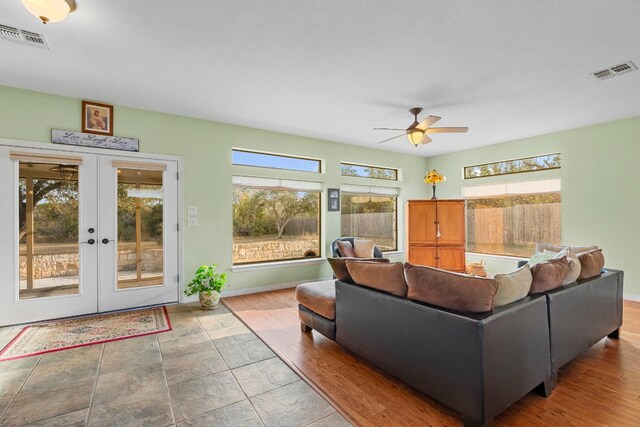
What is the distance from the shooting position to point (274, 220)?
5.36m

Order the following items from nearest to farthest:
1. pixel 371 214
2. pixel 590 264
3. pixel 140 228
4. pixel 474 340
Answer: pixel 474 340, pixel 590 264, pixel 140 228, pixel 371 214

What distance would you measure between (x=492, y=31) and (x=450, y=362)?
96.9 inches

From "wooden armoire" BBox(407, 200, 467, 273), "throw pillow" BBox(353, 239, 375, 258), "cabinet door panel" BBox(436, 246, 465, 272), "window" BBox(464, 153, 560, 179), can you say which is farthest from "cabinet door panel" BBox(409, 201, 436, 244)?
"window" BBox(464, 153, 560, 179)

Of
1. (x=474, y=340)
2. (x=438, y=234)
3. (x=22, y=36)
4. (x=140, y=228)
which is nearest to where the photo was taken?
(x=474, y=340)

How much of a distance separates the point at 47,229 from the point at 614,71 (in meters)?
6.40

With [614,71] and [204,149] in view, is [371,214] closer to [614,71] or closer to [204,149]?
[204,149]

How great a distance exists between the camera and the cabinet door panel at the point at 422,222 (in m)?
5.92

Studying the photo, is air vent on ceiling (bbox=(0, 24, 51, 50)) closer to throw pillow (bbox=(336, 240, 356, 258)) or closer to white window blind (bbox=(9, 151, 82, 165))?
white window blind (bbox=(9, 151, 82, 165))

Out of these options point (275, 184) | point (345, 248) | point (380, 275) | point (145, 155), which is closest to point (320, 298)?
point (380, 275)

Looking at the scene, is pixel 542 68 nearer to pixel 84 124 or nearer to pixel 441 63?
pixel 441 63

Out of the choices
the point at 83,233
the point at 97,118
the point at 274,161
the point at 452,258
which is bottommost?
the point at 452,258

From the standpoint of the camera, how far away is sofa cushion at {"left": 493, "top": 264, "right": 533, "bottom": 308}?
1891mm

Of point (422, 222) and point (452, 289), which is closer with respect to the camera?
point (452, 289)

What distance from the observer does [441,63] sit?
9.49 feet
